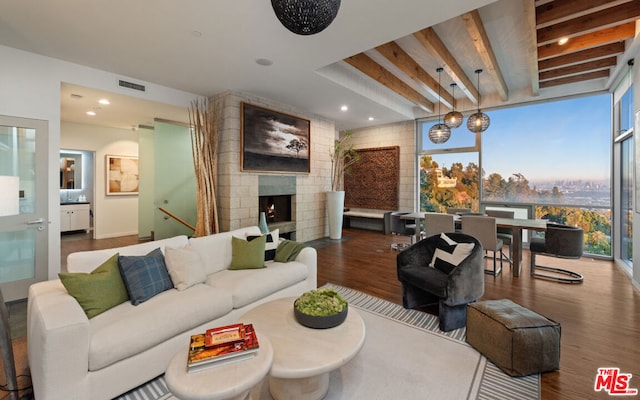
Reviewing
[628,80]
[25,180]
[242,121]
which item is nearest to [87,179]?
[25,180]

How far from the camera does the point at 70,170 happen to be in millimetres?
7031

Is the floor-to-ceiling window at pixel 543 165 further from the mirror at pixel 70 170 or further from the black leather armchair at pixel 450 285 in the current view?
the mirror at pixel 70 170

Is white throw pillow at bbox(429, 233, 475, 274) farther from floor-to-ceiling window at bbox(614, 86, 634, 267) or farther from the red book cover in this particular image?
floor-to-ceiling window at bbox(614, 86, 634, 267)

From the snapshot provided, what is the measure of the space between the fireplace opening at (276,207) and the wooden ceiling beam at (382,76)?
304 centimetres

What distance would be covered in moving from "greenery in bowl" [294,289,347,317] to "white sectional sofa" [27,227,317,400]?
0.81 m

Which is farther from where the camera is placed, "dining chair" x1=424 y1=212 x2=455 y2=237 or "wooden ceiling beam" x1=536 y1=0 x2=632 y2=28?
"dining chair" x1=424 y1=212 x2=455 y2=237

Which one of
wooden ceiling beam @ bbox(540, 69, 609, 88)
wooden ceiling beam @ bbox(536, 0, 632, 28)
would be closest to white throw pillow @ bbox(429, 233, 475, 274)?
wooden ceiling beam @ bbox(536, 0, 632, 28)

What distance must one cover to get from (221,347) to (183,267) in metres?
1.27

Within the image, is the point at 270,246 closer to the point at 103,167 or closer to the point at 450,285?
the point at 450,285

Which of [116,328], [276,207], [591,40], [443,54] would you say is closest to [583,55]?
[591,40]

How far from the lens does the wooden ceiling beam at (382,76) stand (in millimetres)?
4090

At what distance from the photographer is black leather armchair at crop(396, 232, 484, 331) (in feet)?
8.27

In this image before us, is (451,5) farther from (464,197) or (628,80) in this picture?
(464,197)

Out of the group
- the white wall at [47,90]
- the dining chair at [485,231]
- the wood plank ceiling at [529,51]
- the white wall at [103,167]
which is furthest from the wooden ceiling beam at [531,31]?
the white wall at [103,167]
